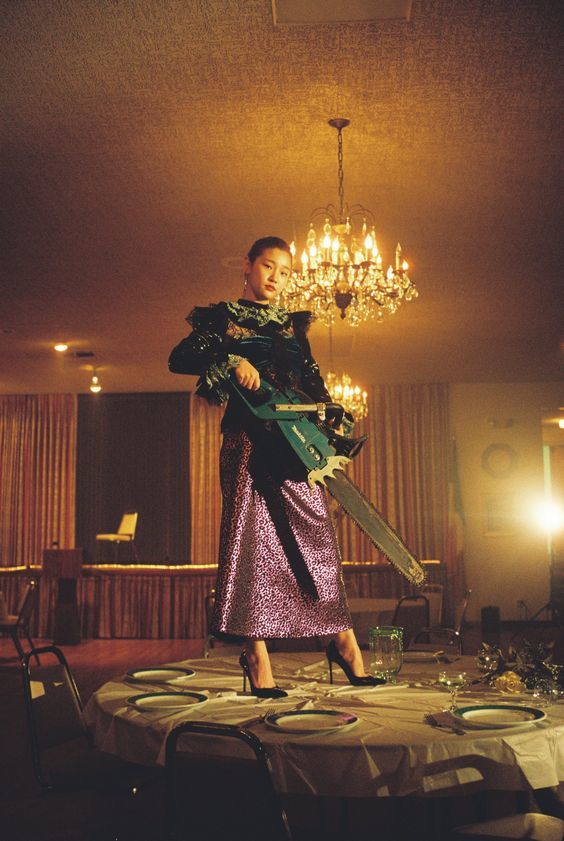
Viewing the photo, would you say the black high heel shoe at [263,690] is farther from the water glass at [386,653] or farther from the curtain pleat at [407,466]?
the curtain pleat at [407,466]

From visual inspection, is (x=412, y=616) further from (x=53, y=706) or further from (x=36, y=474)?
(x=36, y=474)

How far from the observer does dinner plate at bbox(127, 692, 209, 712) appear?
2.11 meters

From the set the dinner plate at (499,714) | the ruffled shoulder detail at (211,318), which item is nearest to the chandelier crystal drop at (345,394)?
the ruffled shoulder detail at (211,318)

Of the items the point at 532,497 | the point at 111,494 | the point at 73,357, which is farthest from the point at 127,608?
the point at 532,497

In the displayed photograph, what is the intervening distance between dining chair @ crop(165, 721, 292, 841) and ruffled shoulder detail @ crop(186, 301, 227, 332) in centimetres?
104

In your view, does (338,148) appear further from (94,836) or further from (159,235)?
(94,836)

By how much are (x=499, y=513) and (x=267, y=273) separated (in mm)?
9802

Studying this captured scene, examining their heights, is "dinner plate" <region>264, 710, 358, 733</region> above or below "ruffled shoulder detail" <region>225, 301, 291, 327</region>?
below

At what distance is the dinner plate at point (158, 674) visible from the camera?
2556mm

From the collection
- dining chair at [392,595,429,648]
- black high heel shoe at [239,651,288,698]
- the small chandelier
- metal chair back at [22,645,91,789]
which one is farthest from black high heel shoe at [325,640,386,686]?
dining chair at [392,595,429,648]

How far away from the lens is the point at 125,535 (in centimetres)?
1155

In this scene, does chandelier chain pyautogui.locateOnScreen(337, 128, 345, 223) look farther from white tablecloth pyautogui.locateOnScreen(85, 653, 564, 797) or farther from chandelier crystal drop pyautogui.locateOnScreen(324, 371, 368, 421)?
chandelier crystal drop pyautogui.locateOnScreen(324, 371, 368, 421)

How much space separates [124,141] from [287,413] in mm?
2486

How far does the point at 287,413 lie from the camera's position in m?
2.26
